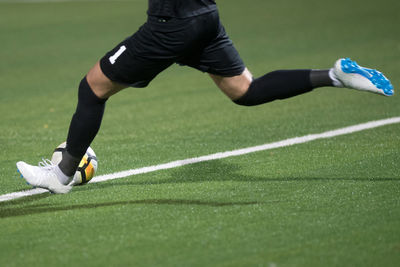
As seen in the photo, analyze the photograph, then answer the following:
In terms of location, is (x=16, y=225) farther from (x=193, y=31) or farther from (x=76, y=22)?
(x=76, y=22)

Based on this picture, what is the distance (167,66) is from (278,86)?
2.71 feet

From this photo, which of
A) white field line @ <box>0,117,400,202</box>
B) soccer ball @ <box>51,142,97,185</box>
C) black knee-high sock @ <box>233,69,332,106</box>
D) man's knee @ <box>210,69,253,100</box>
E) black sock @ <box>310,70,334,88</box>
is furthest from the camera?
white field line @ <box>0,117,400,202</box>

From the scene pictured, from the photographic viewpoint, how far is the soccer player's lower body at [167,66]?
5.48 meters

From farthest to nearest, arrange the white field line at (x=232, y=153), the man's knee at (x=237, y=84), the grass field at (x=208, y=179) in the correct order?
the white field line at (x=232, y=153), the man's knee at (x=237, y=84), the grass field at (x=208, y=179)

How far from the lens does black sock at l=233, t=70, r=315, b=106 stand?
18.9ft

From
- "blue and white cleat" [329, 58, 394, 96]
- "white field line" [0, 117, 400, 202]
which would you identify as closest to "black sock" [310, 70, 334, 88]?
"blue and white cleat" [329, 58, 394, 96]

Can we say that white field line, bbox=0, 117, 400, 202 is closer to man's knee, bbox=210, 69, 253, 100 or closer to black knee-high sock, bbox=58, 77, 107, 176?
black knee-high sock, bbox=58, 77, 107, 176

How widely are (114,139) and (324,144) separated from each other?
2214 mm

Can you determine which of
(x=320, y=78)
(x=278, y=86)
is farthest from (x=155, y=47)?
(x=320, y=78)

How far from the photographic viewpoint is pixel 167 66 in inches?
223

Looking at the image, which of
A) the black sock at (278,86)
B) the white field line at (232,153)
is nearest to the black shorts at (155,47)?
the black sock at (278,86)

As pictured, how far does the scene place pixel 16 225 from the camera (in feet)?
17.3

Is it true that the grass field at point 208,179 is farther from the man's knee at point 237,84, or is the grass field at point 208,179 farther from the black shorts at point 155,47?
the black shorts at point 155,47

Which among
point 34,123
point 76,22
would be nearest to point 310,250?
point 34,123
